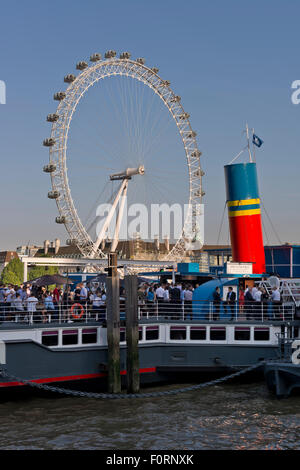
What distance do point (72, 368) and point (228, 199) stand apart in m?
Answer: 12.2

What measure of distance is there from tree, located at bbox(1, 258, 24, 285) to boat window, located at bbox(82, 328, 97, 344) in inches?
2869

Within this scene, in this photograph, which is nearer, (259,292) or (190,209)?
(259,292)

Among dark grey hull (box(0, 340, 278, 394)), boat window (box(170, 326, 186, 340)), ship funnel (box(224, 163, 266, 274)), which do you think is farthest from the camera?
ship funnel (box(224, 163, 266, 274))

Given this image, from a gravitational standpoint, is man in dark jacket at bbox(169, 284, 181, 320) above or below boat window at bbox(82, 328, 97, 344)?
above

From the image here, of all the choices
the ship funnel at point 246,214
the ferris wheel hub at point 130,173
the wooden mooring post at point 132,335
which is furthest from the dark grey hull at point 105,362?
the ferris wheel hub at point 130,173

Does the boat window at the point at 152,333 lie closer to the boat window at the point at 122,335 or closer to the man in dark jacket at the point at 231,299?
the boat window at the point at 122,335

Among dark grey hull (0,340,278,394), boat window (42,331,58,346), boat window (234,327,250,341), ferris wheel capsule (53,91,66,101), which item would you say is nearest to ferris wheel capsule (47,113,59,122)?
ferris wheel capsule (53,91,66,101)

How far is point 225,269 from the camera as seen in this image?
26.3 m

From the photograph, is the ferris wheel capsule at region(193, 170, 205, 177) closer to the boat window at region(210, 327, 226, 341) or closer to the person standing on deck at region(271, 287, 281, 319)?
the person standing on deck at region(271, 287, 281, 319)

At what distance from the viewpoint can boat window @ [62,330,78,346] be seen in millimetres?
21438

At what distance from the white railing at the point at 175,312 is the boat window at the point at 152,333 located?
1.37 feet

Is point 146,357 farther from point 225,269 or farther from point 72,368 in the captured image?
point 225,269

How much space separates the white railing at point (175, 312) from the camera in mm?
22188
